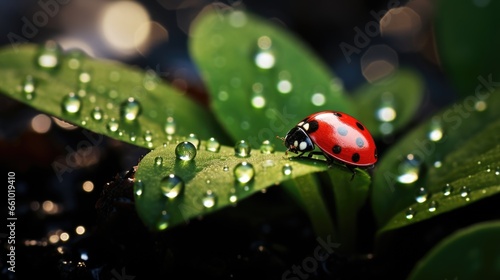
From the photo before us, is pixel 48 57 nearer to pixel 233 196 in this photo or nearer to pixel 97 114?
pixel 97 114

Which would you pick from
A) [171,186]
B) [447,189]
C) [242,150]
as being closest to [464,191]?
[447,189]

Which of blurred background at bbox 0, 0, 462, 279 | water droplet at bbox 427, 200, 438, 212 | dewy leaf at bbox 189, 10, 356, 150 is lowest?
blurred background at bbox 0, 0, 462, 279

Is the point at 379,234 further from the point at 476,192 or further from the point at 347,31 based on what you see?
the point at 347,31

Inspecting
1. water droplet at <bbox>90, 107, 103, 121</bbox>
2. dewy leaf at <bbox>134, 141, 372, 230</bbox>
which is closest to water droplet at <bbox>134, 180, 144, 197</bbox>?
dewy leaf at <bbox>134, 141, 372, 230</bbox>

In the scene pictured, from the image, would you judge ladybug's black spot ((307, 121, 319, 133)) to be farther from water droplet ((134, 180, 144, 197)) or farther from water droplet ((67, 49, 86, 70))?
water droplet ((67, 49, 86, 70))

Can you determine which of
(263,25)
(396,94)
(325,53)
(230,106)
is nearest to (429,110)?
(396,94)

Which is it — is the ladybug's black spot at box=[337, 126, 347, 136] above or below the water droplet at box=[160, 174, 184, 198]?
above
